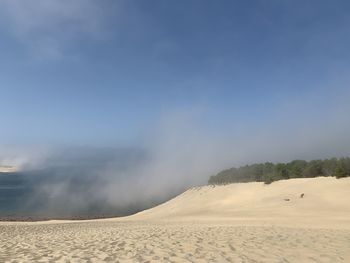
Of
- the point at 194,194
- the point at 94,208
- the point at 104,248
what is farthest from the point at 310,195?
the point at 94,208

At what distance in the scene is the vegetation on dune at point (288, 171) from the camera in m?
54.5

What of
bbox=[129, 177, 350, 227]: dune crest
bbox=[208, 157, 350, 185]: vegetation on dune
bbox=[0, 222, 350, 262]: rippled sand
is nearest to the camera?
bbox=[0, 222, 350, 262]: rippled sand

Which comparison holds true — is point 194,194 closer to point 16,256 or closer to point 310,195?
point 310,195

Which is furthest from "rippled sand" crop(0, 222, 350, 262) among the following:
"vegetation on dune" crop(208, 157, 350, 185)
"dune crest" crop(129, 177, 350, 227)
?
"vegetation on dune" crop(208, 157, 350, 185)

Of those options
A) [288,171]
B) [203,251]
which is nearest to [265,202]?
[288,171]

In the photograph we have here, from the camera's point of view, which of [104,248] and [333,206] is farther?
[333,206]

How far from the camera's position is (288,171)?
62.9 metres

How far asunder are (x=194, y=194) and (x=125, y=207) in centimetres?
1474

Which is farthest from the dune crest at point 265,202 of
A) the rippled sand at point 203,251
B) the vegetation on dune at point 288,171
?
the rippled sand at point 203,251

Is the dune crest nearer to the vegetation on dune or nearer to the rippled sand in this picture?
the vegetation on dune

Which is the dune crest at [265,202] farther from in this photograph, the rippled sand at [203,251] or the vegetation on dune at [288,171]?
the rippled sand at [203,251]

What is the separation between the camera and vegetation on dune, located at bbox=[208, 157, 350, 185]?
54.5m

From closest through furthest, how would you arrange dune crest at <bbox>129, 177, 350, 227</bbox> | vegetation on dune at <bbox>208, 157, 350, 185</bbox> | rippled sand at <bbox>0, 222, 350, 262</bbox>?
rippled sand at <bbox>0, 222, 350, 262</bbox> → dune crest at <bbox>129, 177, 350, 227</bbox> → vegetation on dune at <bbox>208, 157, 350, 185</bbox>

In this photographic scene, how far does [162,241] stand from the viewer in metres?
14.3
